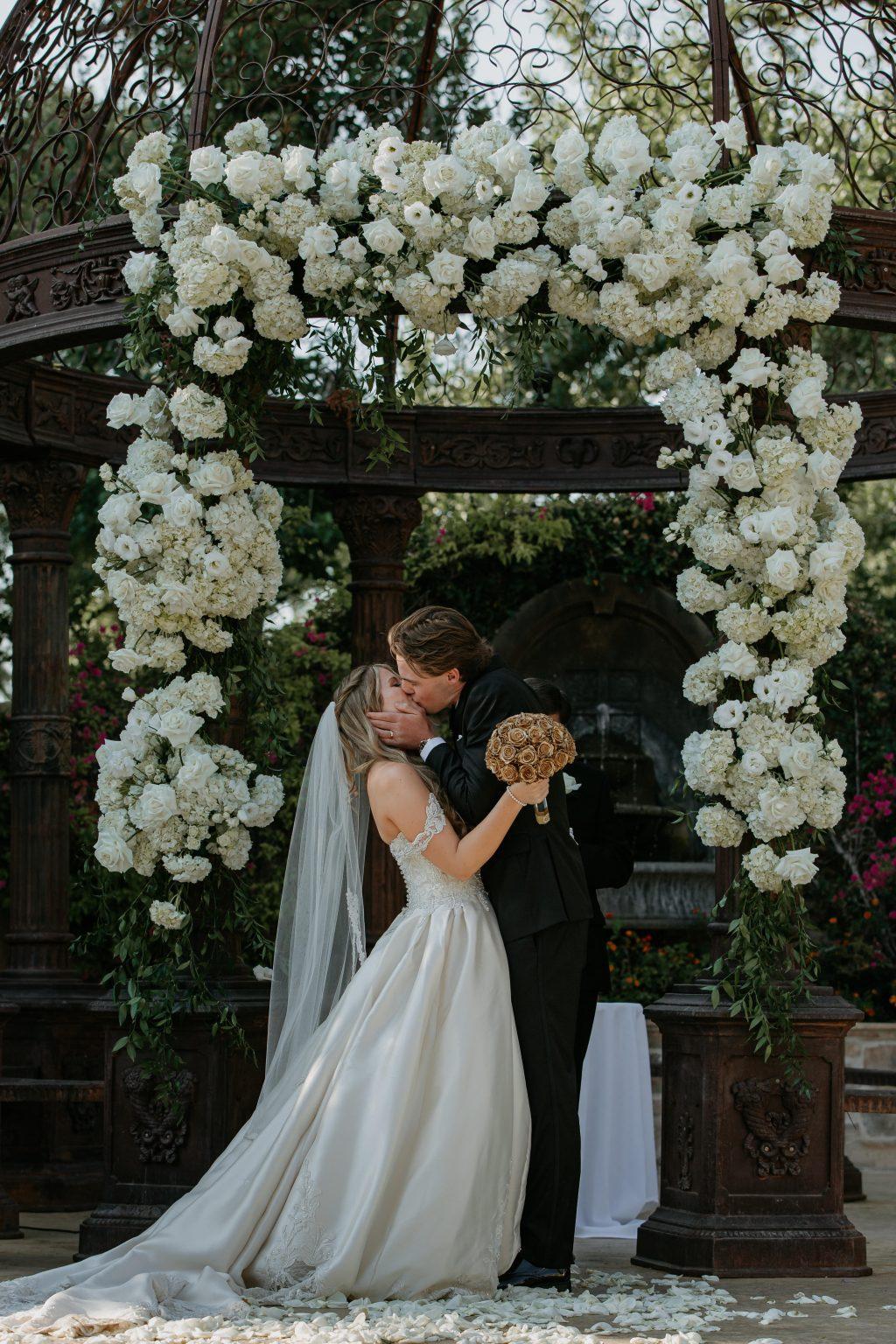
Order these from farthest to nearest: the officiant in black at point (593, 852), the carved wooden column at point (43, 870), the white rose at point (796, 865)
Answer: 1. the carved wooden column at point (43, 870)
2. the officiant in black at point (593, 852)
3. the white rose at point (796, 865)

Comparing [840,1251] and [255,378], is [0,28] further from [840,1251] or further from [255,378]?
[840,1251]

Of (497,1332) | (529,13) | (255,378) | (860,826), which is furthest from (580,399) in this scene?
(497,1332)

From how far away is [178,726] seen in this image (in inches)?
229

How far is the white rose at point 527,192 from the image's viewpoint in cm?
578

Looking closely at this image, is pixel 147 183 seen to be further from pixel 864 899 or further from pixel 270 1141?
pixel 864 899

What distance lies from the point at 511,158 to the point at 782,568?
5.48 feet

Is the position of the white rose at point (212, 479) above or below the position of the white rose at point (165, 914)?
above

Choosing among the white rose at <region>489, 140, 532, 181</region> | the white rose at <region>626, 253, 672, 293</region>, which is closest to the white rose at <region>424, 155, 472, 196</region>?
the white rose at <region>489, 140, 532, 181</region>

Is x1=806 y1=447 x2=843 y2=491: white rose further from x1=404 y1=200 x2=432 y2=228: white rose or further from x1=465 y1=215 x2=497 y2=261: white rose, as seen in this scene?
x1=404 y1=200 x2=432 y2=228: white rose

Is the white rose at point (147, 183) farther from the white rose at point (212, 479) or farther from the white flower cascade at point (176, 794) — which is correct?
the white flower cascade at point (176, 794)

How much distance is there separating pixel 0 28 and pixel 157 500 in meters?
2.60

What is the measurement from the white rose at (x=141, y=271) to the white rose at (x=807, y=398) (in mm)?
2252

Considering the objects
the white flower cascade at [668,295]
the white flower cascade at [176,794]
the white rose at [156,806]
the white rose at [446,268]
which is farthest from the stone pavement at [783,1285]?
the white rose at [446,268]

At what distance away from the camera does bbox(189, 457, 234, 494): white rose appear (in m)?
5.91
